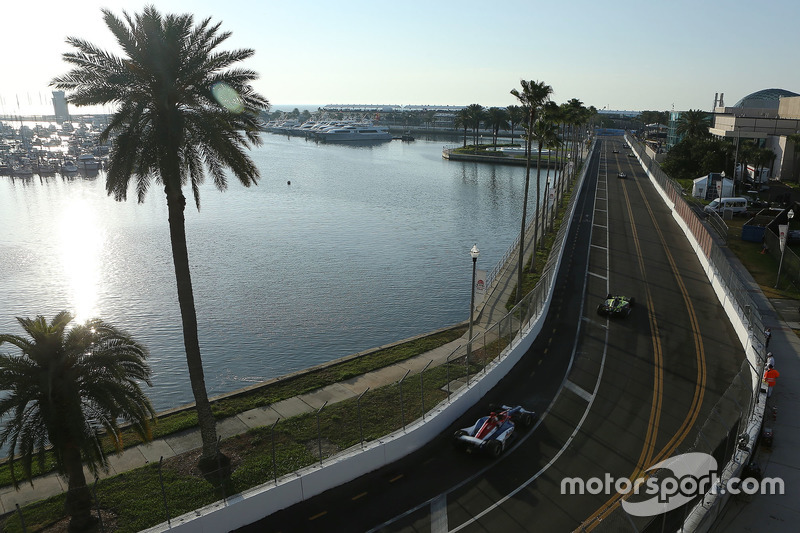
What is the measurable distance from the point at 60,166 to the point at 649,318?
159887 mm

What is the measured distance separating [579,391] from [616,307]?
39.4 ft

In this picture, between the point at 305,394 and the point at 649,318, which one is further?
the point at 649,318

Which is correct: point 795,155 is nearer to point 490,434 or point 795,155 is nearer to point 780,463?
point 780,463

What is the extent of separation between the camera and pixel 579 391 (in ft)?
88.4

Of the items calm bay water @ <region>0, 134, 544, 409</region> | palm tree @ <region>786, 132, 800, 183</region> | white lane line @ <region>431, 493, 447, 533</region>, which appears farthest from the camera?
palm tree @ <region>786, 132, 800, 183</region>

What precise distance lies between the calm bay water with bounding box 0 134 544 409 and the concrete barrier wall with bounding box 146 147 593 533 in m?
14.5

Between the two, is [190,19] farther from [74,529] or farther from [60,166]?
[60,166]

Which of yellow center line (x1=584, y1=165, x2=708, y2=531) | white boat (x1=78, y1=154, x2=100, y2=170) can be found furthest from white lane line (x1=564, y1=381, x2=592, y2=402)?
white boat (x1=78, y1=154, x2=100, y2=170)

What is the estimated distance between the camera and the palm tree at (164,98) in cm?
1819

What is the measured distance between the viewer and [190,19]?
19078 millimetres

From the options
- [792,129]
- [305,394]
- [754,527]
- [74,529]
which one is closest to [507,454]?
[754,527]

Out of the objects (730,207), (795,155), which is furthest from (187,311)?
(795,155)

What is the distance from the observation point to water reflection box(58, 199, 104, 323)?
156 feet

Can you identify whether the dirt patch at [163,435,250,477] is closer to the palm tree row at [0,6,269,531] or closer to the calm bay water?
the palm tree row at [0,6,269,531]
